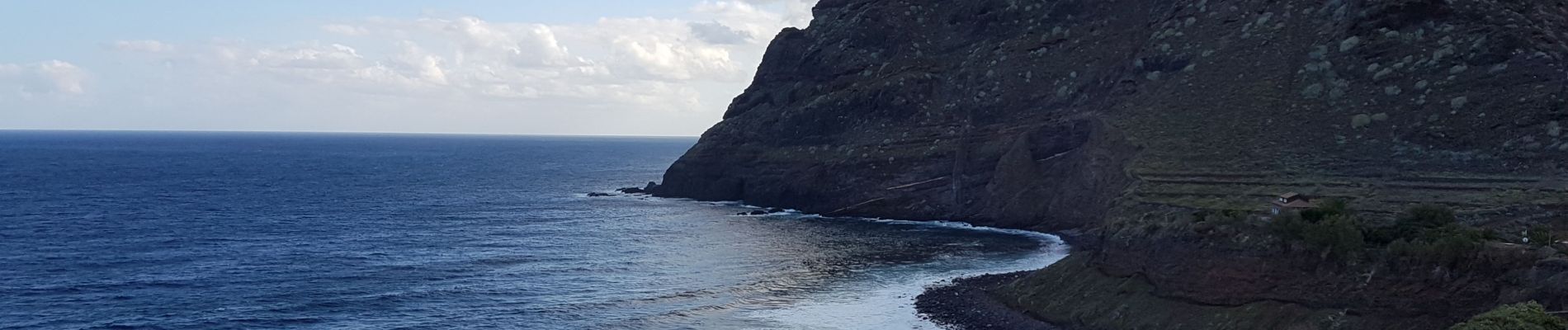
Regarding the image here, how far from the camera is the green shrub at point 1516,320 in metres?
39.2

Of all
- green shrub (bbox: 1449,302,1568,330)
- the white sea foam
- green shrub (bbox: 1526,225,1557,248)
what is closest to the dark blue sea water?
the white sea foam

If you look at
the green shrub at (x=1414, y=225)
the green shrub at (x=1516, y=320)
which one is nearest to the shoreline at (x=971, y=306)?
the green shrub at (x=1414, y=225)

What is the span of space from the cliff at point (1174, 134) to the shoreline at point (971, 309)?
134 centimetres

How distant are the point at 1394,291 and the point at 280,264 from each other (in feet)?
225

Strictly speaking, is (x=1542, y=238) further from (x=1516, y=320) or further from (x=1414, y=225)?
(x=1516, y=320)

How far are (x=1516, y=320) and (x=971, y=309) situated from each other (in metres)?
30.3

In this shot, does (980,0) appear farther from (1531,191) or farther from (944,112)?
(1531,191)

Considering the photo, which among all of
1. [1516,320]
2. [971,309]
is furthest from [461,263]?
[1516,320]

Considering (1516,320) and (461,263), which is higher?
(1516,320)

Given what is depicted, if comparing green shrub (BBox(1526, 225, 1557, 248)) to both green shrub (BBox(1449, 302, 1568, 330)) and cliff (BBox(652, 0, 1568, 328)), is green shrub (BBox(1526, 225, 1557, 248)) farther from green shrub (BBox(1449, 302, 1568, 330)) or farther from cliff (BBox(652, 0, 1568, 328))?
green shrub (BBox(1449, 302, 1568, 330))

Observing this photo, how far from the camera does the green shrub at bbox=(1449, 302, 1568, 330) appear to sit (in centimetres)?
3919

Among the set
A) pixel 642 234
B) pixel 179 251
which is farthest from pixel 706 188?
pixel 179 251

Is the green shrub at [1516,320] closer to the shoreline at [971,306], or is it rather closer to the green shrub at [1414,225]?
the green shrub at [1414,225]

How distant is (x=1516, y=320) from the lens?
39500 mm
